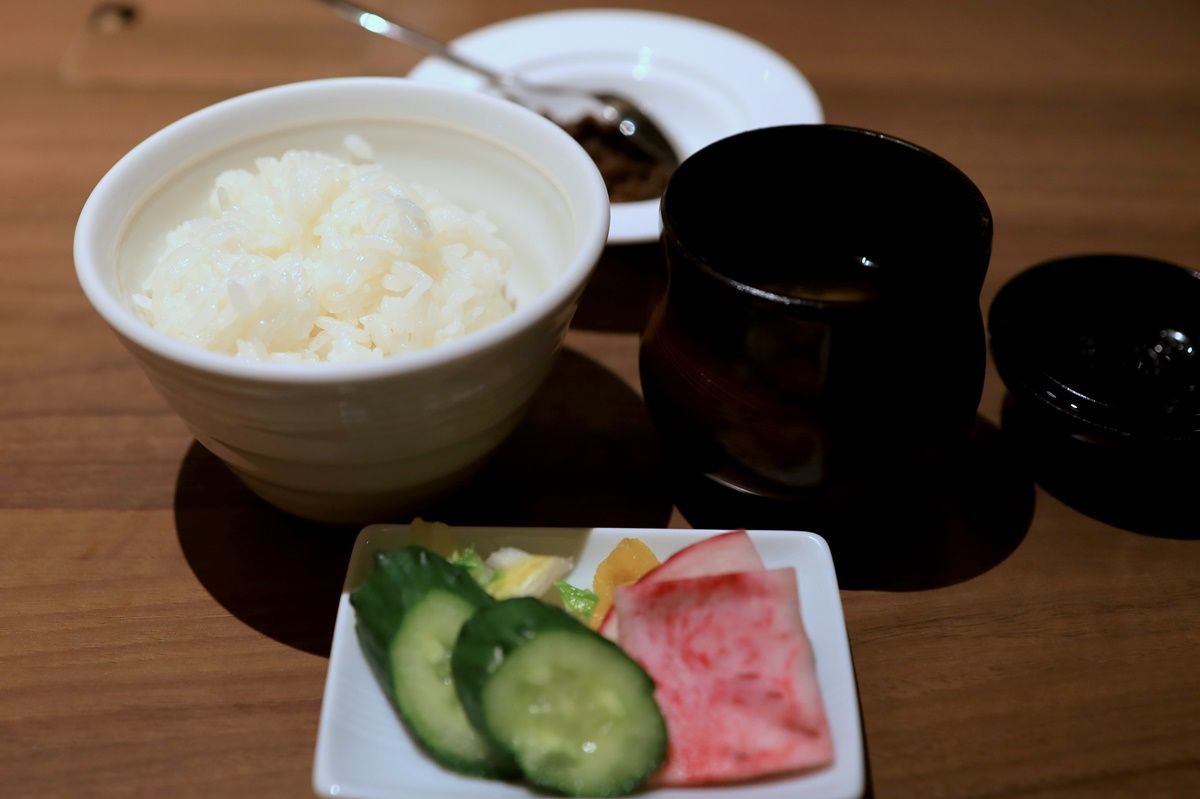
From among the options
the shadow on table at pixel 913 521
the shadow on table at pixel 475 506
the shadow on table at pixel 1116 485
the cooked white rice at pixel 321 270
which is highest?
the cooked white rice at pixel 321 270

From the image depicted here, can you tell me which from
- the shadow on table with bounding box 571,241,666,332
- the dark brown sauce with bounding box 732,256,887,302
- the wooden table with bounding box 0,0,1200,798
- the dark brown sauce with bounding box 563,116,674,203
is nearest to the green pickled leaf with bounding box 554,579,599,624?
the wooden table with bounding box 0,0,1200,798

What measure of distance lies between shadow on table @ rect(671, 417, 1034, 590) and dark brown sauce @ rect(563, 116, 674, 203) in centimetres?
71

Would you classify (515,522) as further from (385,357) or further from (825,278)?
(825,278)

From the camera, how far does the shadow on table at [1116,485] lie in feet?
4.83

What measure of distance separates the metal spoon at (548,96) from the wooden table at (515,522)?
36 centimetres

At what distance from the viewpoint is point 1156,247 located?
2066mm

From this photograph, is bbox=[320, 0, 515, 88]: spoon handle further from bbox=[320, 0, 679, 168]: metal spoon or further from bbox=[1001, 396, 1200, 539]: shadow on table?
bbox=[1001, 396, 1200, 539]: shadow on table

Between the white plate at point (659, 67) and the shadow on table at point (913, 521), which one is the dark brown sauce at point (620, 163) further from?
the shadow on table at point (913, 521)

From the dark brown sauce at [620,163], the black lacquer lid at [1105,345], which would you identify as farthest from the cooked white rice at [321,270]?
the black lacquer lid at [1105,345]

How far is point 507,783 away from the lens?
1.04 m

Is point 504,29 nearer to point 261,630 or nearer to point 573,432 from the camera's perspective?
point 573,432

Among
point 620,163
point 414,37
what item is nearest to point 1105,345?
point 620,163

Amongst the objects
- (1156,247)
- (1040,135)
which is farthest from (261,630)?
(1040,135)

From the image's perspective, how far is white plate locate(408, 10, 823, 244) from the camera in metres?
2.24
